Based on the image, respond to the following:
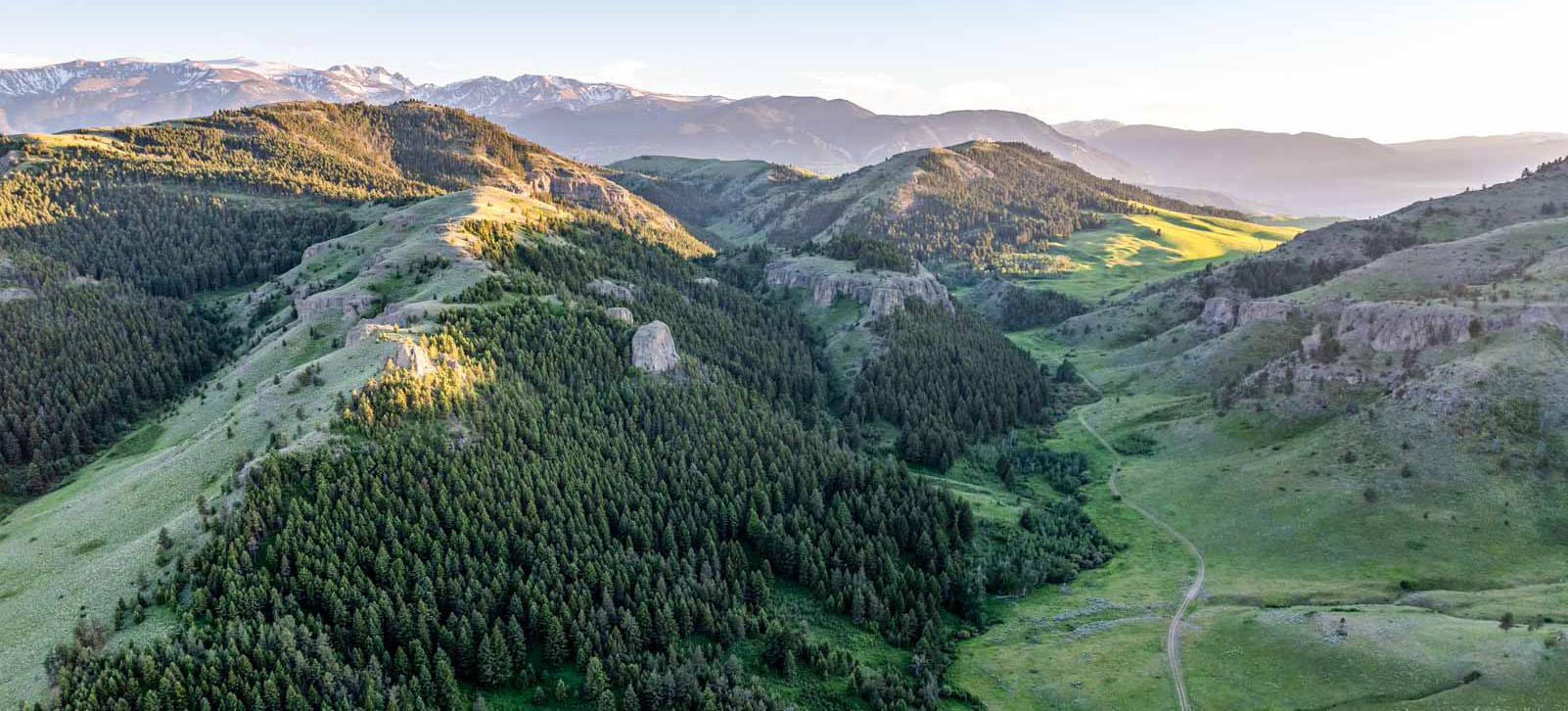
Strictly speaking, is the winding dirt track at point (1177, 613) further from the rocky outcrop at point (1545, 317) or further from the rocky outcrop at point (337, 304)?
the rocky outcrop at point (337, 304)

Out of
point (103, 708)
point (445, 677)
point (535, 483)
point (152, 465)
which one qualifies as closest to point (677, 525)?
point (535, 483)

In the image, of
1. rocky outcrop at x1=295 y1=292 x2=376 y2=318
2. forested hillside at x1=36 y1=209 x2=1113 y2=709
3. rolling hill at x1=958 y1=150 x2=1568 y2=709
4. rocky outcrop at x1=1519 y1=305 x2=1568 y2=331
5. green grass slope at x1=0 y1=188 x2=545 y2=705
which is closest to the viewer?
forested hillside at x1=36 y1=209 x2=1113 y2=709

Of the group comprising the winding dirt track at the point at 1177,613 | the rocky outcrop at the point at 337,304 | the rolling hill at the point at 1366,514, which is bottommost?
the winding dirt track at the point at 1177,613

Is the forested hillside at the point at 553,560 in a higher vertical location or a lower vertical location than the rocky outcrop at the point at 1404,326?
lower

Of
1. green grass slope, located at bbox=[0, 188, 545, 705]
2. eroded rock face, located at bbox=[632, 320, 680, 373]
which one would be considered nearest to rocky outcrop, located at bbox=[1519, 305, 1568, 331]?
eroded rock face, located at bbox=[632, 320, 680, 373]

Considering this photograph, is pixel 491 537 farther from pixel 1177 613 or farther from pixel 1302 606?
pixel 1302 606

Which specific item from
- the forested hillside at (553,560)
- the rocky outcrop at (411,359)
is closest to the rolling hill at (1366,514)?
the forested hillside at (553,560)

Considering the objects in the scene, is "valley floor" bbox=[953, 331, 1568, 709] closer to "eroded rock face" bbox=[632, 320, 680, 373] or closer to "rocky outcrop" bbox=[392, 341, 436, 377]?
"eroded rock face" bbox=[632, 320, 680, 373]
